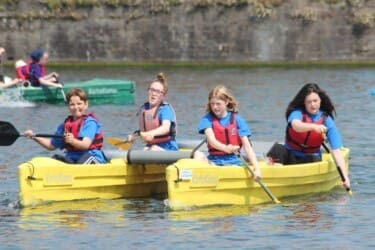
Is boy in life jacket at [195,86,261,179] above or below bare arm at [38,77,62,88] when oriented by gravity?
above

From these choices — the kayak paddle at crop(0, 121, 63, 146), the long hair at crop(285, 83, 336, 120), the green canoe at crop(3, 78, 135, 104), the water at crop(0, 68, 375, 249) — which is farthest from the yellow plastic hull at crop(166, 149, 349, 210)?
the green canoe at crop(3, 78, 135, 104)

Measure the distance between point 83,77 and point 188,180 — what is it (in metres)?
23.4

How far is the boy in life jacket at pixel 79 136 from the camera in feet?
45.4

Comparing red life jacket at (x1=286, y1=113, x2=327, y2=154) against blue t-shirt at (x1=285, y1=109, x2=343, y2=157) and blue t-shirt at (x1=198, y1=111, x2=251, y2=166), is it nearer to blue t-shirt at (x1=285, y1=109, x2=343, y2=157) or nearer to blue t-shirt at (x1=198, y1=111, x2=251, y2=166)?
blue t-shirt at (x1=285, y1=109, x2=343, y2=157)

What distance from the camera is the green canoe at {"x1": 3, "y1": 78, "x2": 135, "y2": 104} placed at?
90.9ft

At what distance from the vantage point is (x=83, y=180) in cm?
1377

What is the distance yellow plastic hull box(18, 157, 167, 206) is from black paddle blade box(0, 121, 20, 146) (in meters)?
0.95

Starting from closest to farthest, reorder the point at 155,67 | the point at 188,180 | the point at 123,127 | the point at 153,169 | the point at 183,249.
→ the point at 183,249, the point at 188,180, the point at 153,169, the point at 123,127, the point at 155,67

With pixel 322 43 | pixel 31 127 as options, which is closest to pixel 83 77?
pixel 322 43

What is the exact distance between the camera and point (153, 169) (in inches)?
568

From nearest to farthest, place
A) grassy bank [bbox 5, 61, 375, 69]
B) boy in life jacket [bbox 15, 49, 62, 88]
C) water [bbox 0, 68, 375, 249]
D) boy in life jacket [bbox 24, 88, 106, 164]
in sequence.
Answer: water [bbox 0, 68, 375, 249]
boy in life jacket [bbox 24, 88, 106, 164]
boy in life jacket [bbox 15, 49, 62, 88]
grassy bank [bbox 5, 61, 375, 69]

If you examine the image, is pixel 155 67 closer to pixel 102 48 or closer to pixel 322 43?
pixel 102 48

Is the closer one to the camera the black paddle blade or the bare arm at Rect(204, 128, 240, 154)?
the bare arm at Rect(204, 128, 240, 154)

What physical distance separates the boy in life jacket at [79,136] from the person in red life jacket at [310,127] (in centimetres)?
201
